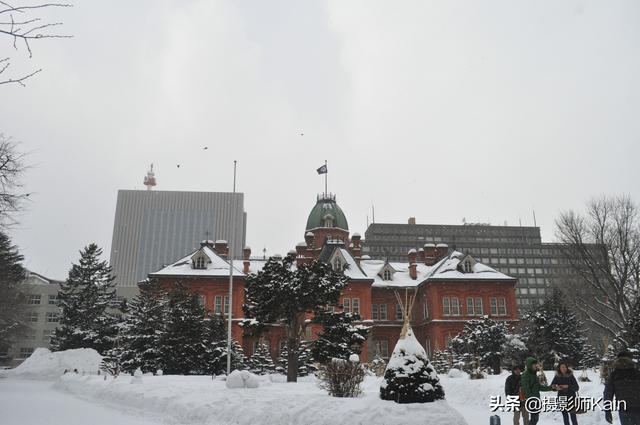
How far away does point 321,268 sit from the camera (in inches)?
1102

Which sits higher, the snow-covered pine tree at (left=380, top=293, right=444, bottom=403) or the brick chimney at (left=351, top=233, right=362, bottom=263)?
the brick chimney at (left=351, top=233, right=362, bottom=263)

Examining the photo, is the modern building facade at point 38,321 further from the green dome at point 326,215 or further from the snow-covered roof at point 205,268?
the green dome at point 326,215

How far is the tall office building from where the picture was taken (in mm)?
139250

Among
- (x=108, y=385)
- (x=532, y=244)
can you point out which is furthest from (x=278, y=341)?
(x=532, y=244)

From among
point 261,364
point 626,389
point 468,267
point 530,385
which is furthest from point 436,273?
point 626,389

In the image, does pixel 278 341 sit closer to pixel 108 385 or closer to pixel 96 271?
pixel 96 271

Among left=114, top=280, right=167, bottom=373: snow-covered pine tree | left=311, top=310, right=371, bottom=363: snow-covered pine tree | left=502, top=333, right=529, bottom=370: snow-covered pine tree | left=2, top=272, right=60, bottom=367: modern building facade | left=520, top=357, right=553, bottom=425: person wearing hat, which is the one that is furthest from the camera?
left=2, top=272, right=60, bottom=367: modern building facade

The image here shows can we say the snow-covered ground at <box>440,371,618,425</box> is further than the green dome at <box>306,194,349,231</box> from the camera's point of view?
No

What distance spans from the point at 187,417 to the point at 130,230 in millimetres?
136452

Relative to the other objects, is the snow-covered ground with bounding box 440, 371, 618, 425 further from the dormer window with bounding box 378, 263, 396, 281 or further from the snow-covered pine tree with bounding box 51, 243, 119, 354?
the snow-covered pine tree with bounding box 51, 243, 119, 354

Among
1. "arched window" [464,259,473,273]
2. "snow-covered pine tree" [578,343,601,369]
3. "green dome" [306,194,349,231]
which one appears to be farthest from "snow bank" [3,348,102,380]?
"snow-covered pine tree" [578,343,601,369]

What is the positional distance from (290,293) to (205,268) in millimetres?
22955

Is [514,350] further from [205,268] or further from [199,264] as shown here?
[199,264]

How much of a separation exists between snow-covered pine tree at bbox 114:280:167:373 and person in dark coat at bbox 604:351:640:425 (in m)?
26.7
